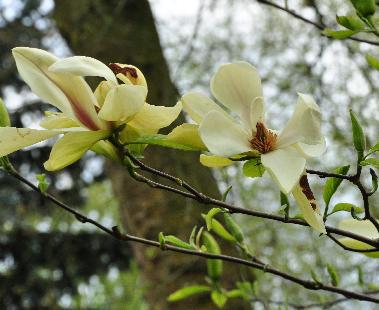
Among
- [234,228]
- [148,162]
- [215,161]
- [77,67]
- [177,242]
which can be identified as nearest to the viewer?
[77,67]

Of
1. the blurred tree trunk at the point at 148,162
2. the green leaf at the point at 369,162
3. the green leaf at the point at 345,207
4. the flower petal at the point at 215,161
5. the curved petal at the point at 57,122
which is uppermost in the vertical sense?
the curved petal at the point at 57,122

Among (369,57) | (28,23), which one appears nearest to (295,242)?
(28,23)

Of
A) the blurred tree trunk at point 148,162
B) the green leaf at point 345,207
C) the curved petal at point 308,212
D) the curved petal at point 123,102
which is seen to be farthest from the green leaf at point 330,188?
the blurred tree trunk at point 148,162

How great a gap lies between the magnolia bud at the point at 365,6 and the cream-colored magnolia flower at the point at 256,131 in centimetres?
17

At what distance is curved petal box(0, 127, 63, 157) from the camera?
53cm

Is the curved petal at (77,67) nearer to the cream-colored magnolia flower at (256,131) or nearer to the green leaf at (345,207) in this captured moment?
the cream-colored magnolia flower at (256,131)

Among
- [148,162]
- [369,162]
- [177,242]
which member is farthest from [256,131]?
[148,162]

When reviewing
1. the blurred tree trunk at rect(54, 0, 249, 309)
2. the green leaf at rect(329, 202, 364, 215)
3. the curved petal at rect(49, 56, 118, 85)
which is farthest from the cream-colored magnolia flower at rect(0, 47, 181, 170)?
the blurred tree trunk at rect(54, 0, 249, 309)

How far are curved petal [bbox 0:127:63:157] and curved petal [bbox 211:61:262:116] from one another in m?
0.15

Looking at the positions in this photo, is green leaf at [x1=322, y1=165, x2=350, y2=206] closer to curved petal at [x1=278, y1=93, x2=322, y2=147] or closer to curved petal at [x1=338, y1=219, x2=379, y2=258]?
curved petal at [x1=338, y1=219, x2=379, y2=258]

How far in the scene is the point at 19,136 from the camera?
531mm

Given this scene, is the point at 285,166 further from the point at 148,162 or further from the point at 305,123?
the point at 148,162

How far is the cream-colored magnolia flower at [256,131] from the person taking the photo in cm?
50

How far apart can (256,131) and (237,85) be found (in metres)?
0.04
